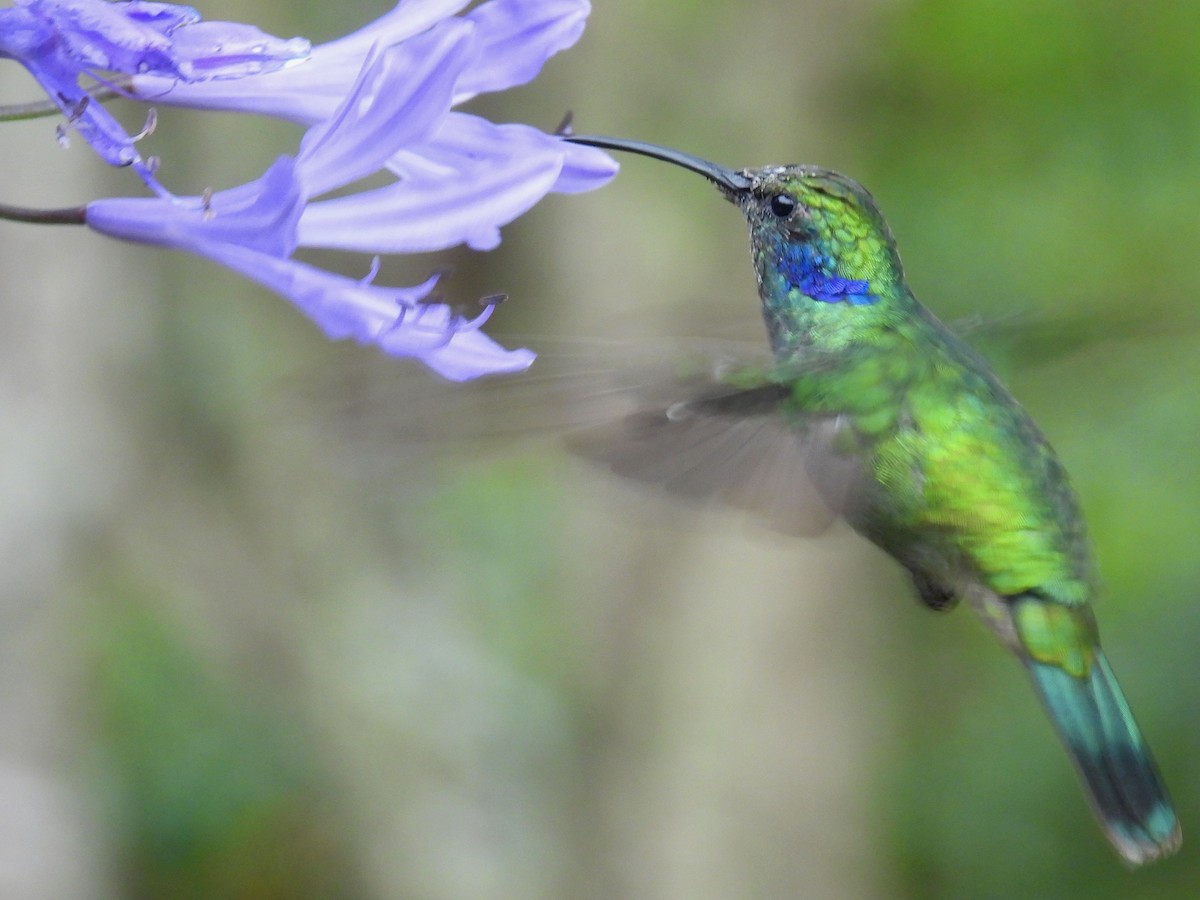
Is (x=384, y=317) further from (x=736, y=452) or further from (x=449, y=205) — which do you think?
(x=736, y=452)

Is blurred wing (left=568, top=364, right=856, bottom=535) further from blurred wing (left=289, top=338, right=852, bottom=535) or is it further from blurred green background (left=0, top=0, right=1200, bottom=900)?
blurred green background (left=0, top=0, right=1200, bottom=900)

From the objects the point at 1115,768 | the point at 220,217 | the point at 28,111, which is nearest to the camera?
the point at 28,111

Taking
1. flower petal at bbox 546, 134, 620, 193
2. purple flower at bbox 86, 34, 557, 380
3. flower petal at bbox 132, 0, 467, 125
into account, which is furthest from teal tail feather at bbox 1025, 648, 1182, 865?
flower petal at bbox 132, 0, 467, 125

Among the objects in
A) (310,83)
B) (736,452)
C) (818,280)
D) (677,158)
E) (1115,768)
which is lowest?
(1115,768)

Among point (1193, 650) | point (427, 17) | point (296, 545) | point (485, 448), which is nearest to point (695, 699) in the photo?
point (296, 545)

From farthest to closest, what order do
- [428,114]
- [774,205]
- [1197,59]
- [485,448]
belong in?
[1197,59] < [774,205] < [485,448] < [428,114]

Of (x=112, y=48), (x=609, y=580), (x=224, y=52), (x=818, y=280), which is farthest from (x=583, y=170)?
(x=609, y=580)

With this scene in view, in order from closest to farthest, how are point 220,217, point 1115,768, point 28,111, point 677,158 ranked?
1. point 28,111
2. point 220,217
3. point 677,158
4. point 1115,768

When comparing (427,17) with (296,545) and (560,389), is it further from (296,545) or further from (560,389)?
(296,545)
